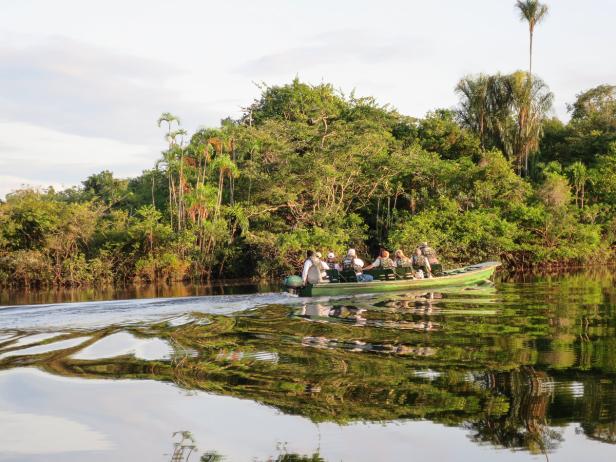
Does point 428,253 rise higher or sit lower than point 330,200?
lower

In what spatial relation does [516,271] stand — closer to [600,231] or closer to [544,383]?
[600,231]

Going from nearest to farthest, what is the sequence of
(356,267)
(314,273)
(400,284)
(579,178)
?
(314,273) → (400,284) → (356,267) → (579,178)

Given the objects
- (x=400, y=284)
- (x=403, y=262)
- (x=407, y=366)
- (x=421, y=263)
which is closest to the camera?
(x=407, y=366)

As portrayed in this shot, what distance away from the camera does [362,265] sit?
20.9 meters

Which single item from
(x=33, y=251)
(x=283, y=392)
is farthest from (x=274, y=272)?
(x=283, y=392)

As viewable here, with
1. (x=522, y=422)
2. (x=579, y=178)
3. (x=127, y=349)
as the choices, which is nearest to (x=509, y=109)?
(x=579, y=178)

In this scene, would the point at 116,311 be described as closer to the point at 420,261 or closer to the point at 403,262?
the point at 403,262

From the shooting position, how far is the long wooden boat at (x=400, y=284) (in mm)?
18859

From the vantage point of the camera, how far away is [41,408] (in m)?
7.77

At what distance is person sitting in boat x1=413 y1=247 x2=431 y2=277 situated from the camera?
2194 cm

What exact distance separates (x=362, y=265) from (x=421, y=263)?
2.47 m

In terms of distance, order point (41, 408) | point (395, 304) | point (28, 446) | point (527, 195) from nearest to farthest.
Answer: point (28, 446) → point (41, 408) → point (395, 304) → point (527, 195)

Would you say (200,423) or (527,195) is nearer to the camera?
(200,423)

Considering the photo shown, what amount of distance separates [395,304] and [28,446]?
12.2m
